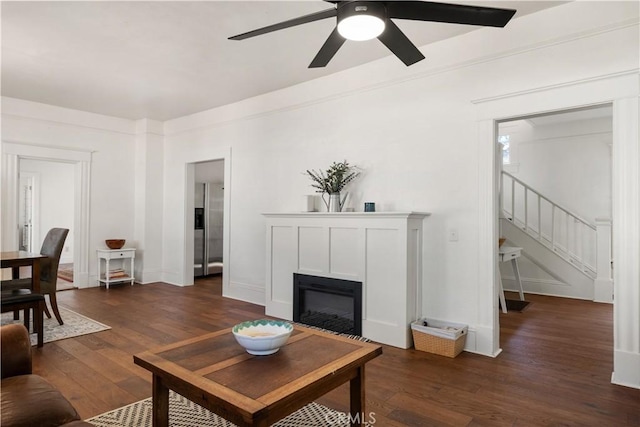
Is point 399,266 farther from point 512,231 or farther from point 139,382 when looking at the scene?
point 512,231

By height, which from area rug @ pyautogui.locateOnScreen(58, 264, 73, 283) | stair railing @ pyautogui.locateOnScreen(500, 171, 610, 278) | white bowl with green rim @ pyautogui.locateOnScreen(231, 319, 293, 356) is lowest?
area rug @ pyautogui.locateOnScreen(58, 264, 73, 283)

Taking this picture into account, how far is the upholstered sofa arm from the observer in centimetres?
175

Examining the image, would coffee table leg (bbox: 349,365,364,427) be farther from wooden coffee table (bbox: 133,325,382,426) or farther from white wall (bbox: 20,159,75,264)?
white wall (bbox: 20,159,75,264)

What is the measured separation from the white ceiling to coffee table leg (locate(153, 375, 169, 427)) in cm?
274

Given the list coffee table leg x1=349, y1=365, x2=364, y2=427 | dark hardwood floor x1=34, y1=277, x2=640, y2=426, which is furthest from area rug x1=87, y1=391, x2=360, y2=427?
coffee table leg x1=349, y1=365, x2=364, y2=427

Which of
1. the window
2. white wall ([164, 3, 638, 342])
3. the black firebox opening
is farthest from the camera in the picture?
the window

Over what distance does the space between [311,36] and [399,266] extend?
2.29 metres

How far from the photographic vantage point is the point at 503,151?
24.1ft

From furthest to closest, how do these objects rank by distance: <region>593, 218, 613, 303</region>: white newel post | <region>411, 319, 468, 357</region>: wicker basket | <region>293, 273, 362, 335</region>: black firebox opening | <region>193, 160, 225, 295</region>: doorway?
<region>193, 160, 225, 295</region>: doorway → <region>593, 218, 613, 303</region>: white newel post → <region>293, 273, 362, 335</region>: black firebox opening → <region>411, 319, 468, 357</region>: wicker basket

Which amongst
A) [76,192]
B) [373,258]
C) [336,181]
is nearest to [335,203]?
[336,181]

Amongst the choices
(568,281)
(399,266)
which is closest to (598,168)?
(568,281)

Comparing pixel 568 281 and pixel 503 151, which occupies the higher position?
pixel 503 151

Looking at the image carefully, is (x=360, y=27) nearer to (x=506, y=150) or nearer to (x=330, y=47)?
(x=330, y=47)

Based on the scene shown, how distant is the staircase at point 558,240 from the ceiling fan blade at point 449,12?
190 inches
